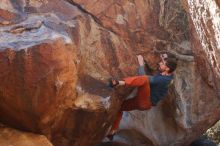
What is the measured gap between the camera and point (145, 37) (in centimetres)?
850

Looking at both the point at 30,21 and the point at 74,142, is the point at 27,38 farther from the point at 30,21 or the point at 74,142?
the point at 74,142

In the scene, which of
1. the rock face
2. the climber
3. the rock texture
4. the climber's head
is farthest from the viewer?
the climber's head

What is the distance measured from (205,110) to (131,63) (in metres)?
2.42

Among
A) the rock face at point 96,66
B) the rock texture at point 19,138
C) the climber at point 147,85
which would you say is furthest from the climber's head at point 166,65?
the rock texture at point 19,138

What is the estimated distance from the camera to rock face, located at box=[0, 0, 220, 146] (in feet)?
19.1

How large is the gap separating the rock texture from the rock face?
10cm

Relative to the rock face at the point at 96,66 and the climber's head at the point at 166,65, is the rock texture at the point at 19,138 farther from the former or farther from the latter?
the climber's head at the point at 166,65

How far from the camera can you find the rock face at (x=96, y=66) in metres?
5.82

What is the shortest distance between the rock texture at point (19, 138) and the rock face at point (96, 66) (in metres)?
0.10

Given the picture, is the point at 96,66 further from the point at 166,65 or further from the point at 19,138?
the point at 19,138

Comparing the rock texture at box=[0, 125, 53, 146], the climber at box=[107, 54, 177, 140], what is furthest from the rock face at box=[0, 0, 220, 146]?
the climber at box=[107, 54, 177, 140]

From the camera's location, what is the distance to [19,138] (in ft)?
20.1

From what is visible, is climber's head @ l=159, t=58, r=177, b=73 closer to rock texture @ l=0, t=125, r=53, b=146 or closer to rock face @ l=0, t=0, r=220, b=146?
rock face @ l=0, t=0, r=220, b=146

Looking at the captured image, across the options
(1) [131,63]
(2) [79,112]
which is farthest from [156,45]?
(2) [79,112]
